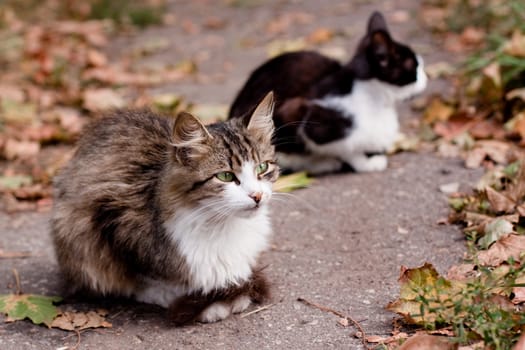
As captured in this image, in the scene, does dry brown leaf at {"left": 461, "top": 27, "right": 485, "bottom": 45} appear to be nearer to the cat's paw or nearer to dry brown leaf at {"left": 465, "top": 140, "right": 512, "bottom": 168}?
dry brown leaf at {"left": 465, "top": 140, "right": 512, "bottom": 168}

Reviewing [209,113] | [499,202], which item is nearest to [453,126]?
[499,202]

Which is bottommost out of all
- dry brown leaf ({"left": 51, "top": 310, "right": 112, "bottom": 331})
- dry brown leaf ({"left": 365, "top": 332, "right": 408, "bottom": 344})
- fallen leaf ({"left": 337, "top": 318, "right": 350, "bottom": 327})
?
dry brown leaf ({"left": 51, "top": 310, "right": 112, "bottom": 331})

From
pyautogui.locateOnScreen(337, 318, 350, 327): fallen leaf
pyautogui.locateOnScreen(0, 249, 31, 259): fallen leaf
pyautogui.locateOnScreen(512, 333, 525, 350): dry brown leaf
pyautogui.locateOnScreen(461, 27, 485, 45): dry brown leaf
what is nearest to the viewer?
pyautogui.locateOnScreen(512, 333, 525, 350): dry brown leaf

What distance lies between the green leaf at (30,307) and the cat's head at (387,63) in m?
2.58

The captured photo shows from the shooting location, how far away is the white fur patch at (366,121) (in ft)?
15.3

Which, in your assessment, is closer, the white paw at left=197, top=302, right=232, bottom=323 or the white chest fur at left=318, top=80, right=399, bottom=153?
the white paw at left=197, top=302, right=232, bottom=323

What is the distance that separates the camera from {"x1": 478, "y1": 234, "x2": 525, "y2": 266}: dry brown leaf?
304 cm

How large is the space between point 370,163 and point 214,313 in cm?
208

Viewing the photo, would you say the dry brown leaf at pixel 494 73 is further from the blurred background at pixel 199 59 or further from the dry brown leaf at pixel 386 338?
the dry brown leaf at pixel 386 338

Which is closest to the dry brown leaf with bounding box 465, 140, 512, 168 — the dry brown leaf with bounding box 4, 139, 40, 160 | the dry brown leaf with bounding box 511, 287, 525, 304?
the dry brown leaf with bounding box 511, 287, 525, 304

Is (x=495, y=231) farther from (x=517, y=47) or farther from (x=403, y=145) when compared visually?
(x=517, y=47)

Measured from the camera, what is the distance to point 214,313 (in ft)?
10.0

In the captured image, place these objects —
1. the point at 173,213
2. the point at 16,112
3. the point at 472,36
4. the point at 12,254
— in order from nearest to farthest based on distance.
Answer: the point at 173,213 → the point at 12,254 → the point at 16,112 → the point at 472,36

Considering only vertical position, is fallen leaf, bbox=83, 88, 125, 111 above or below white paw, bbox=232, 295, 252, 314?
above
